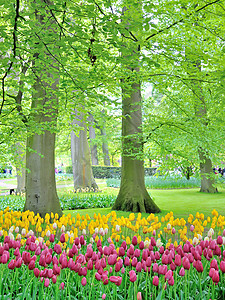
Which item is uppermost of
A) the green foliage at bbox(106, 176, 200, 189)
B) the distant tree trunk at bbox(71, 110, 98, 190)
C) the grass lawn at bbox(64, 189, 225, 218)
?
the distant tree trunk at bbox(71, 110, 98, 190)

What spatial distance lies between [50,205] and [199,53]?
5.01 meters

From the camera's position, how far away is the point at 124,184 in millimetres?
9141

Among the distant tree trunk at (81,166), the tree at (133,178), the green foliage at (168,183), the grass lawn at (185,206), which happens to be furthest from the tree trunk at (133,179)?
the green foliage at (168,183)

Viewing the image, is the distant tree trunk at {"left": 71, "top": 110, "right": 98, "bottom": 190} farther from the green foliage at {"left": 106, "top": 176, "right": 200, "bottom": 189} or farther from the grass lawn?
the green foliage at {"left": 106, "top": 176, "right": 200, "bottom": 189}

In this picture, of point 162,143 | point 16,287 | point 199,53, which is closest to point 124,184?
point 162,143

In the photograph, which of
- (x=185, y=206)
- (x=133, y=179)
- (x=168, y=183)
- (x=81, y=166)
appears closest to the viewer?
(x=133, y=179)

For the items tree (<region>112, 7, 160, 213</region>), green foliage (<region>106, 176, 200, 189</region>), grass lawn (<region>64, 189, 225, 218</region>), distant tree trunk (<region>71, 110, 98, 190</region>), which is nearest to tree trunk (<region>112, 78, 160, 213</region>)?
tree (<region>112, 7, 160, 213</region>)

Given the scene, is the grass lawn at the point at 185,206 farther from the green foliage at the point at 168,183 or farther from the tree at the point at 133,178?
the green foliage at the point at 168,183

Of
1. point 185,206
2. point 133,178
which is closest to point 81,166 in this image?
point 185,206

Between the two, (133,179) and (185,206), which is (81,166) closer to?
(185,206)

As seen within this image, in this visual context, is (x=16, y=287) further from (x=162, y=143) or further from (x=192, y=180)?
(x=192, y=180)

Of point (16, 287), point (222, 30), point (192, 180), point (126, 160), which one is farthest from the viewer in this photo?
point (192, 180)

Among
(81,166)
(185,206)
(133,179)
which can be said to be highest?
(81,166)

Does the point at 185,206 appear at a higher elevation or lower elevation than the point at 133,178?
lower
